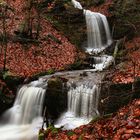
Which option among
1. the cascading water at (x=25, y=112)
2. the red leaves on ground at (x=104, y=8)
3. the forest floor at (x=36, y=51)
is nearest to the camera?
the cascading water at (x=25, y=112)

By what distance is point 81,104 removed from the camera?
1216 centimetres

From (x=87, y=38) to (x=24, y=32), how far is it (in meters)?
4.57

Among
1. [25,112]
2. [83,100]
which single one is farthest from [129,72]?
[25,112]

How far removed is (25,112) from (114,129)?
6465 millimetres

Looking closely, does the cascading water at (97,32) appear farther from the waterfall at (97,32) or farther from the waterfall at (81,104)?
the waterfall at (81,104)

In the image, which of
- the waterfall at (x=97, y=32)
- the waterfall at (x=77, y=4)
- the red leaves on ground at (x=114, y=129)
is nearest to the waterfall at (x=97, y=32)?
the waterfall at (x=97, y=32)

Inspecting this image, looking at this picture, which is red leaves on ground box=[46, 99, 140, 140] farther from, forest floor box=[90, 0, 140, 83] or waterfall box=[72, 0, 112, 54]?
waterfall box=[72, 0, 112, 54]

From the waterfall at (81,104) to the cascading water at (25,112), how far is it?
106 centimetres

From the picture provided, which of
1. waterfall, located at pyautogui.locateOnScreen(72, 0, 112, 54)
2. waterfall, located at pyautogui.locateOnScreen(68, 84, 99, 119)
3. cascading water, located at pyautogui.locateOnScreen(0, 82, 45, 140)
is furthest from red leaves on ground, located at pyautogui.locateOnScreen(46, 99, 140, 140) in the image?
waterfall, located at pyautogui.locateOnScreen(72, 0, 112, 54)

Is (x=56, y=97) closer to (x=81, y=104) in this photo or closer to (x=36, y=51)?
(x=81, y=104)

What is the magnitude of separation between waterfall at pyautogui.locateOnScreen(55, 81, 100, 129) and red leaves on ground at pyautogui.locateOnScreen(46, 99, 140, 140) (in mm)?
3358

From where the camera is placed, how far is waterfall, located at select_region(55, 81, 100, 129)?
11766 mm

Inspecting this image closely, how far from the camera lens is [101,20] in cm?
2133

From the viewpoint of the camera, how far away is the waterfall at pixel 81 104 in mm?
11766
